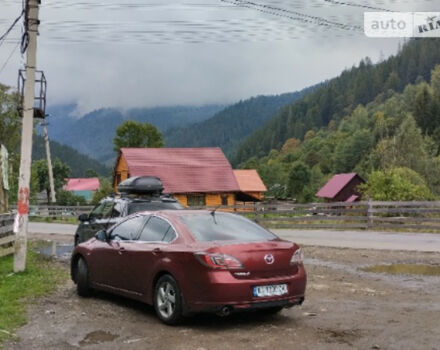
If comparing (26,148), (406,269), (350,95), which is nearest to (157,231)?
Result: (26,148)

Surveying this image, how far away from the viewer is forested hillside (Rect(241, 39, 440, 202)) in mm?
45803

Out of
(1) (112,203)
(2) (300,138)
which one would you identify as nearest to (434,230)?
(1) (112,203)

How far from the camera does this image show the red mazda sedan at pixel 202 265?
21.9 feet

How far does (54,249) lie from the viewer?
18.8m

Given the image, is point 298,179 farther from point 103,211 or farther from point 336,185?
point 103,211

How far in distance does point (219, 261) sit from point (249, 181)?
6448 centimetres

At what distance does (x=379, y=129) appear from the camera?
112 meters

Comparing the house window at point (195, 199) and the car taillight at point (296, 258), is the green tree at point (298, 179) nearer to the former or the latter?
the house window at point (195, 199)

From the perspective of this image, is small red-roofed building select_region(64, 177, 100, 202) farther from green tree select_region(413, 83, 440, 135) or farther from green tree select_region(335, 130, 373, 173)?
green tree select_region(413, 83, 440, 135)

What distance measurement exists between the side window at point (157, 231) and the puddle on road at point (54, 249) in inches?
341

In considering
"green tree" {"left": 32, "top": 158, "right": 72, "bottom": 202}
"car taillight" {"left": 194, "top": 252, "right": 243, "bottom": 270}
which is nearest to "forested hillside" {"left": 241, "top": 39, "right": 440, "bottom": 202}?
"car taillight" {"left": 194, "top": 252, "right": 243, "bottom": 270}

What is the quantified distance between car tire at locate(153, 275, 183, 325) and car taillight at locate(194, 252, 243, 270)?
550 millimetres

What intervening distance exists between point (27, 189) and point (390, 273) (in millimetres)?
7540

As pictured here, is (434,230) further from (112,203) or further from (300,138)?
(300,138)
